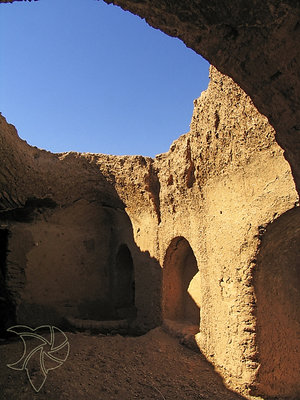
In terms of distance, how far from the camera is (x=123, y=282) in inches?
385

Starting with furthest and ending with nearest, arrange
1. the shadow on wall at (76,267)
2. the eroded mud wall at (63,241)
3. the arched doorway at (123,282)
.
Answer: the arched doorway at (123,282) → the shadow on wall at (76,267) → the eroded mud wall at (63,241)

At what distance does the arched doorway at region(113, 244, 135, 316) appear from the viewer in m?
9.65

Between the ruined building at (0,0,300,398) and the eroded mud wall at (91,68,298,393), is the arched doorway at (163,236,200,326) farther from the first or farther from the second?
the eroded mud wall at (91,68,298,393)

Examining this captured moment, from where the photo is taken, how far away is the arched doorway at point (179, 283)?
23.9 feet

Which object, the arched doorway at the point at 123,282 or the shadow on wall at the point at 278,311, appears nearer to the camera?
the shadow on wall at the point at 278,311

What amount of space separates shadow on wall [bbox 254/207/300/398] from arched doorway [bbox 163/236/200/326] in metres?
2.58

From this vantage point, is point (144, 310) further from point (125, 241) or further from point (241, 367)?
point (241, 367)

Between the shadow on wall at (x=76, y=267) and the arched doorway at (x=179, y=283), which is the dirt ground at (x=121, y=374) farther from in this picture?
the shadow on wall at (x=76, y=267)

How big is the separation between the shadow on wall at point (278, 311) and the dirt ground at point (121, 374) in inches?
24.9

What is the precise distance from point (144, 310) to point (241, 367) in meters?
3.48

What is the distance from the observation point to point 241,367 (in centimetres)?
460
